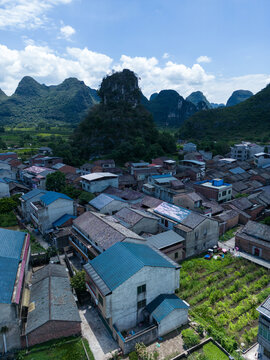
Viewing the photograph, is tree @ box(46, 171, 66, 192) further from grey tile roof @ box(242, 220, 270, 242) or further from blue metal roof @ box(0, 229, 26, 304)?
grey tile roof @ box(242, 220, 270, 242)

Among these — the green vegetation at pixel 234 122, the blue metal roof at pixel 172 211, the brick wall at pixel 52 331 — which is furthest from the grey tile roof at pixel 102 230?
the green vegetation at pixel 234 122

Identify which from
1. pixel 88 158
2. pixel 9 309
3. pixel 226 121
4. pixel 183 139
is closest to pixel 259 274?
pixel 9 309

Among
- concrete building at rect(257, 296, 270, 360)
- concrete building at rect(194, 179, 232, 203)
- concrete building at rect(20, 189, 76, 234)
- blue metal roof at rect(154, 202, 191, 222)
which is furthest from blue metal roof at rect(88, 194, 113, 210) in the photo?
concrete building at rect(257, 296, 270, 360)

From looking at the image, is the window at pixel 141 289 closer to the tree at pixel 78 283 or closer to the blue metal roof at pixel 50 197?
the tree at pixel 78 283

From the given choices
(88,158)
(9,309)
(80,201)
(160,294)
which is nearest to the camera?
(9,309)

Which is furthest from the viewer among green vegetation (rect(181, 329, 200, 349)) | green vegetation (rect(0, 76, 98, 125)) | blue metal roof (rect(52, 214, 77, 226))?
green vegetation (rect(0, 76, 98, 125))

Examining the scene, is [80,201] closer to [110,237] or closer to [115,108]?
[110,237]
